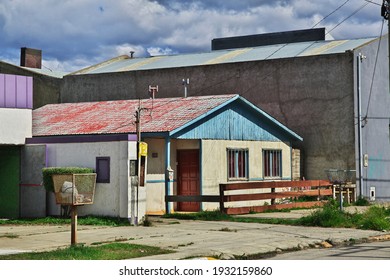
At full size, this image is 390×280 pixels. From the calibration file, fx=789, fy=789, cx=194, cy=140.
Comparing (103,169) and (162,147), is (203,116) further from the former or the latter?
(103,169)

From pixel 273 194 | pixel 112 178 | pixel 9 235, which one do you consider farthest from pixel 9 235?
pixel 273 194

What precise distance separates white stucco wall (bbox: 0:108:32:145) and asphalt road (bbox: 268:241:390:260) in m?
9.40

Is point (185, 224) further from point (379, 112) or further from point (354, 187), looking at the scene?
point (379, 112)

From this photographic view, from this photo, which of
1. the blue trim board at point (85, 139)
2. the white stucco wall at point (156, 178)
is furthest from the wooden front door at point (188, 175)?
the blue trim board at point (85, 139)

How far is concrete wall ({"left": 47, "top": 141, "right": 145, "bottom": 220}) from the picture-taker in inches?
807

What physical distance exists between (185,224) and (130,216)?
1.44 metres

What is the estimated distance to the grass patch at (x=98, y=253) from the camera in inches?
513

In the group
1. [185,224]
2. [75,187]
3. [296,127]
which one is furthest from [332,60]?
[75,187]

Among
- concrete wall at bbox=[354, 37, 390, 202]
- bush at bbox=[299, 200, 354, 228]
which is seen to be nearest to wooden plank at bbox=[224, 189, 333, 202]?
bush at bbox=[299, 200, 354, 228]

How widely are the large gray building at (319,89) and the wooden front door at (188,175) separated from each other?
7718 mm

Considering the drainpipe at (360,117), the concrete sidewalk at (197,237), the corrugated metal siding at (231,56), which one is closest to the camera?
the concrete sidewalk at (197,237)

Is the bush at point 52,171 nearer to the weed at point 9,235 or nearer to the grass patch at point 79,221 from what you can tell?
the grass patch at point 79,221

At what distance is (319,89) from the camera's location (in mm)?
31578

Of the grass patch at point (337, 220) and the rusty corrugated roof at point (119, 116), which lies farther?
the rusty corrugated roof at point (119, 116)
